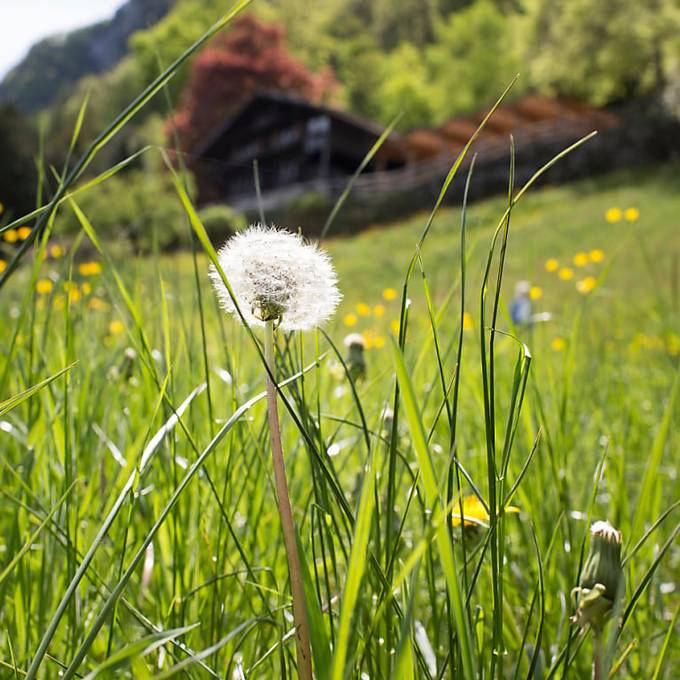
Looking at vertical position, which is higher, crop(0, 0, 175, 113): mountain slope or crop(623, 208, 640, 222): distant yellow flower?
crop(0, 0, 175, 113): mountain slope

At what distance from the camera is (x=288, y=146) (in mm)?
18297

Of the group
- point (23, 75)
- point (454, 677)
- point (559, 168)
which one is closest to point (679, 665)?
point (454, 677)

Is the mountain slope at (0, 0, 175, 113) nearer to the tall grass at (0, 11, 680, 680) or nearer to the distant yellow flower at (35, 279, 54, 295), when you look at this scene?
the distant yellow flower at (35, 279, 54, 295)

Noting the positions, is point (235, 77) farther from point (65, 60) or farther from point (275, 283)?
point (65, 60)

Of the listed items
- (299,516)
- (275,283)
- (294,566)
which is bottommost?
(299,516)

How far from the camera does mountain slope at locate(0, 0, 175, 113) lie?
5428 centimetres

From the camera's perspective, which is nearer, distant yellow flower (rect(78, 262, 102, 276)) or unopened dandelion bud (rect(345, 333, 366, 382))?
unopened dandelion bud (rect(345, 333, 366, 382))

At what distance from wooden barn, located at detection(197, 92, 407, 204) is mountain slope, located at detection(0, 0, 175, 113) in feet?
129

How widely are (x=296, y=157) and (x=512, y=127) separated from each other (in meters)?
5.45

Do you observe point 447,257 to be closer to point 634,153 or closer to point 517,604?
point 517,604

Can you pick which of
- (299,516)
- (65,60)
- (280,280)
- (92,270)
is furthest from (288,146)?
(65,60)

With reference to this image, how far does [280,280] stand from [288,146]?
18621mm

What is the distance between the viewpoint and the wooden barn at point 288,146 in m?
17.1

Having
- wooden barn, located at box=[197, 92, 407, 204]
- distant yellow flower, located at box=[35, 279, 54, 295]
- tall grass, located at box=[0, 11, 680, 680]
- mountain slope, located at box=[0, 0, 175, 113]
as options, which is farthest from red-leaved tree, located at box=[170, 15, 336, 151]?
mountain slope, located at box=[0, 0, 175, 113]
